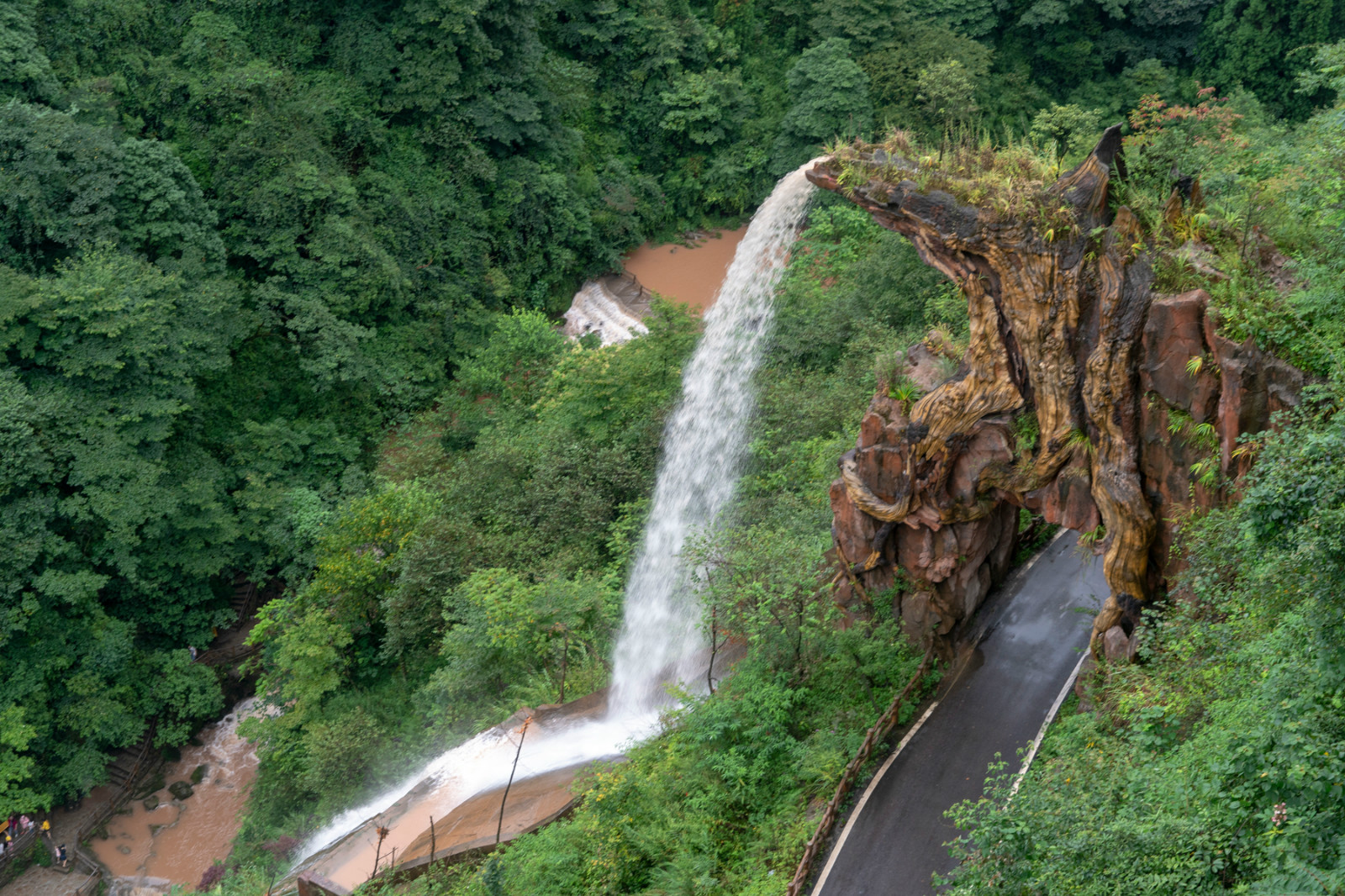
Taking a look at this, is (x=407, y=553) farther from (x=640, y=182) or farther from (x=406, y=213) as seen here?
(x=640, y=182)

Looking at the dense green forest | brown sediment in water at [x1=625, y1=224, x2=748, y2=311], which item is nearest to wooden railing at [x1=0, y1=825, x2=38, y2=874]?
the dense green forest

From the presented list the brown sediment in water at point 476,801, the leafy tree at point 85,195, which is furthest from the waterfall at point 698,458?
the leafy tree at point 85,195

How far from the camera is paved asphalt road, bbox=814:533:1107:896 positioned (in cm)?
1394

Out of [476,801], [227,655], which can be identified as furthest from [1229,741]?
[227,655]

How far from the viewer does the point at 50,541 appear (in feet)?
79.3

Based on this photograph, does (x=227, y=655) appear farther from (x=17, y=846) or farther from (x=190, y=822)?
(x=17, y=846)

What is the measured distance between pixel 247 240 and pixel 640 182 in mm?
15703

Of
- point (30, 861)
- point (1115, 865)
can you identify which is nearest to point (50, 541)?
point (30, 861)

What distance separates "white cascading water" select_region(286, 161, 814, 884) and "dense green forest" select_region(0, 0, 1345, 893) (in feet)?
2.41

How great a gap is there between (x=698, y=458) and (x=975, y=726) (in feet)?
36.4

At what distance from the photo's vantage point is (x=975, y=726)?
52.5 feet

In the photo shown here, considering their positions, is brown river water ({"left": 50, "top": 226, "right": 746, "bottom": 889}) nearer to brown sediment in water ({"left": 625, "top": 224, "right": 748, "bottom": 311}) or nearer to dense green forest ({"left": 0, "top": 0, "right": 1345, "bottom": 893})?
dense green forest ({"left": 0, "top": 0, "right": 1345, "bottom": 893})

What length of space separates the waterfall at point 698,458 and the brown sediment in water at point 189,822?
12102 mm

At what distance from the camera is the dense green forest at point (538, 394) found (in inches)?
426
